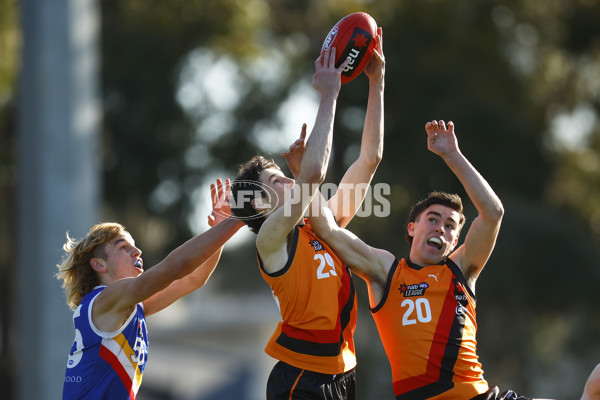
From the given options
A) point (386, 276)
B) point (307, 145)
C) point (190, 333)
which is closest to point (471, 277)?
point (386, 276)

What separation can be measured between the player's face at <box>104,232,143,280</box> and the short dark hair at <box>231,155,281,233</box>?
2.28 ft

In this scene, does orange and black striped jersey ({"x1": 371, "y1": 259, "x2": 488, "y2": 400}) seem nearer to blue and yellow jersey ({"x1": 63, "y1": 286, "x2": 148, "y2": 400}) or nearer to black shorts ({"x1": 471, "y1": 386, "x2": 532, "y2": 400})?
black shorts ({"x1": 471, "y1": 386, "x2": 532, "y2": 400})

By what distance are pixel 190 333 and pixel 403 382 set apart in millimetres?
40921

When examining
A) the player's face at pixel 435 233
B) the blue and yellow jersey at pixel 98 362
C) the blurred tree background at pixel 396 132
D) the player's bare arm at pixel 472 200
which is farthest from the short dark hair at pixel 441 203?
the blurred tree background at pixel 396 132

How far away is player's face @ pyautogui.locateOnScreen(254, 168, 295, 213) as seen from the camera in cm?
475

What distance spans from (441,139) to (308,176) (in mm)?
1064

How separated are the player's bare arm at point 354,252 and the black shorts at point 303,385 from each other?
23.7 inches

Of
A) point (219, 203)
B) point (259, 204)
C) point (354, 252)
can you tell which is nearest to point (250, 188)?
point (259, 204)

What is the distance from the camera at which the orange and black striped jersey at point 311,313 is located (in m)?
4.73

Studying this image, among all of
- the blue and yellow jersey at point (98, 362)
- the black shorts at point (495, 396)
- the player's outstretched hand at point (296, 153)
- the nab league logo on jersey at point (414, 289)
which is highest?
the player's outstretched hand at point (296, 153)

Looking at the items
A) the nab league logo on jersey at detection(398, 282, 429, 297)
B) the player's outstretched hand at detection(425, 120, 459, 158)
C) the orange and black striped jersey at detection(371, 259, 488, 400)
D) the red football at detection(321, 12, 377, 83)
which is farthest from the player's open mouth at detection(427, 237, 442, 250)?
the red football at detection(321, 12, 377, 83)

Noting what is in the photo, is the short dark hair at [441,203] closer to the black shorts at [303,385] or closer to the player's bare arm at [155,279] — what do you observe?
the black shorts at [303,385]

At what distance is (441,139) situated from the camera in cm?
496

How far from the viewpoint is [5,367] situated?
19.4m
